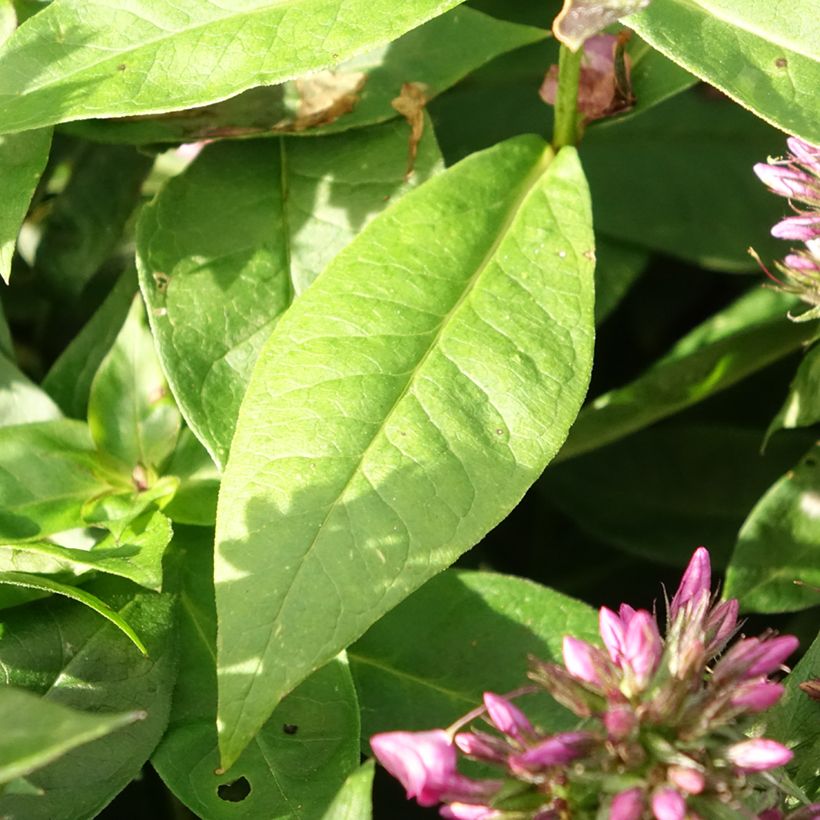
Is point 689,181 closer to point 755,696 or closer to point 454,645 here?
point 454,645

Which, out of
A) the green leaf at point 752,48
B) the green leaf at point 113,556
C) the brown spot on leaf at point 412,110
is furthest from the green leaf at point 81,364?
the green leaf at point 752,48

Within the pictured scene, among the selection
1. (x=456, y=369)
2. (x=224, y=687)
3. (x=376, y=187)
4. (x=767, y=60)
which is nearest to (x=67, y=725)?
(x=224, y=687)

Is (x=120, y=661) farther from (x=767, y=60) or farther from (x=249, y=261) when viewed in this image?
(x=767, y=60)

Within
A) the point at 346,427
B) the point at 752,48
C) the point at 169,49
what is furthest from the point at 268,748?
the point at 752,48

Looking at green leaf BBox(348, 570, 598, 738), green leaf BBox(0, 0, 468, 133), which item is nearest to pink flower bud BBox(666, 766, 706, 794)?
green leaf BBox(348, 570, 598, 738)

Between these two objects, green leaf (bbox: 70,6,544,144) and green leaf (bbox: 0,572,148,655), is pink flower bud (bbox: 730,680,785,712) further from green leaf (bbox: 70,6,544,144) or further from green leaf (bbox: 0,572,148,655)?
green leaf (bbox: 70,6,544,144)

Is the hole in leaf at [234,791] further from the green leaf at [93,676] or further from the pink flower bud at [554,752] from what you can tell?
the pink flower bud at [554,752]
